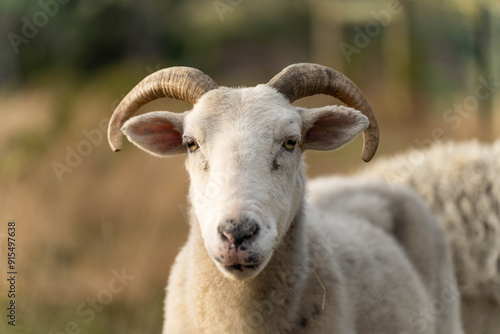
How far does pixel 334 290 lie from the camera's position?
4.34m

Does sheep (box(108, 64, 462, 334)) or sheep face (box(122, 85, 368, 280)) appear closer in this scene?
sheep face (box(122, 85, 368, 280))

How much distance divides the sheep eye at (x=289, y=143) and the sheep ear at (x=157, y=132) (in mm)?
772

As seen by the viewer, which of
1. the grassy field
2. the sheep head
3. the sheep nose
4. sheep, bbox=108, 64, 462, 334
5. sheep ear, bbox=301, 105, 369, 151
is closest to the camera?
the sheep nose

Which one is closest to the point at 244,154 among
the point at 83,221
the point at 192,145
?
the point at 192,145

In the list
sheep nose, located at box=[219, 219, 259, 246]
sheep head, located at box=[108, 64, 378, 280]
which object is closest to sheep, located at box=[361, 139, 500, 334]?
sheep head, located at box=[108, 64, 378, 280]

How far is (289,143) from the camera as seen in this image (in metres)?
3.96

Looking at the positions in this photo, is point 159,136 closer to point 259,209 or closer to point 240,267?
point 259,209

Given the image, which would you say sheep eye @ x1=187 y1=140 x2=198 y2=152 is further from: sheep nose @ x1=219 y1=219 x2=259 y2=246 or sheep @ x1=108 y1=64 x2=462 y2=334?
sheep nose @ x1=219 y1=219 x2=259 y2=246

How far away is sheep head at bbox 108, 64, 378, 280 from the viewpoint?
10.9ft

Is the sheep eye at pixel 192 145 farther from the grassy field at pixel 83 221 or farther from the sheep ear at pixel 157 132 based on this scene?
the grassy field at pixel 83 221

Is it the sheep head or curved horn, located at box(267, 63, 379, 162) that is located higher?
curved horn, located at box(267, 63, 379, 162)

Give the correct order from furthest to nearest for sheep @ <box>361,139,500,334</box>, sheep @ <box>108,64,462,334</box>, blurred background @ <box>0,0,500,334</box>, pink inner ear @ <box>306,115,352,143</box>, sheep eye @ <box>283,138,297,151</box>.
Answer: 1. sheep @ <box>361,139,500,334</box>
2. blurred background @ <box>0,0,500,334</box>
3. pink inner ear @ <box>306,115,352,143</box>
4. sheep eye @ <box>283,138,297,151</box>
5. sheep @ <box>108,64,462,334</box>

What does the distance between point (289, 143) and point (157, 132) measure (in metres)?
1.00

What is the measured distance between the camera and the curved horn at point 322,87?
420 centimetres
